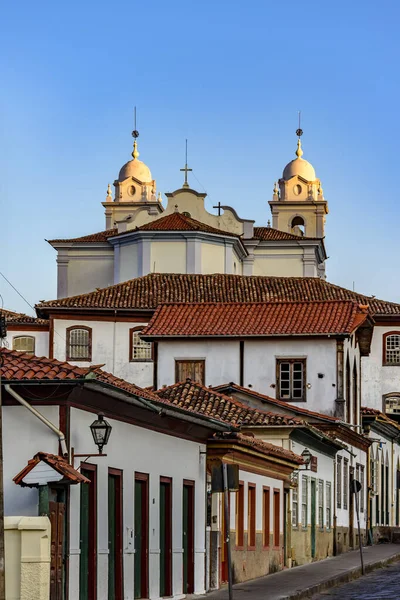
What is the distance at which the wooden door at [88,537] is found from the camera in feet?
60.1

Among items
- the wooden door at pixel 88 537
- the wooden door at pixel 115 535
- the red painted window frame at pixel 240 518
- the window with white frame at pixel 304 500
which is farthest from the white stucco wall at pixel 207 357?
the wooden door at pixel 88 537

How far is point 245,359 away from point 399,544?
940cm

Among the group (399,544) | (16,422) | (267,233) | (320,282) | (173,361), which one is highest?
(267,233)

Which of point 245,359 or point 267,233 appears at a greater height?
point 267,233

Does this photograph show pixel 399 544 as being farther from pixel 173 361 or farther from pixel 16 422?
pixel 16 422

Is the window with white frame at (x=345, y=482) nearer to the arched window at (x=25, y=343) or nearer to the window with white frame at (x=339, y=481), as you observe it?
the window with white frame at (x=339, y=481)

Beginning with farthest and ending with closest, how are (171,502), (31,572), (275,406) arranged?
1. (275,406)
2. (171,502)
3. (31,572)

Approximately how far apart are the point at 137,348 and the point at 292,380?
15829 millimetres

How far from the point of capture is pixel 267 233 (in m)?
84.4

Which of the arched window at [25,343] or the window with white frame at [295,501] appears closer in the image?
the window with white frame at [295,501]

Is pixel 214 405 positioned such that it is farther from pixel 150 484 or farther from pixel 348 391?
pixel 348 391

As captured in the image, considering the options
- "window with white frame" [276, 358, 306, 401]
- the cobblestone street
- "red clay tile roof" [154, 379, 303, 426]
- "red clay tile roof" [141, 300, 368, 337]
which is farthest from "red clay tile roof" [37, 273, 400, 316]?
the cobblestone street

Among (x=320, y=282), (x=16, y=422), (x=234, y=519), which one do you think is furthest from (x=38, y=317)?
(x=16, y=422)

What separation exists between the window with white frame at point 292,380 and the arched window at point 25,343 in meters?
20.9
